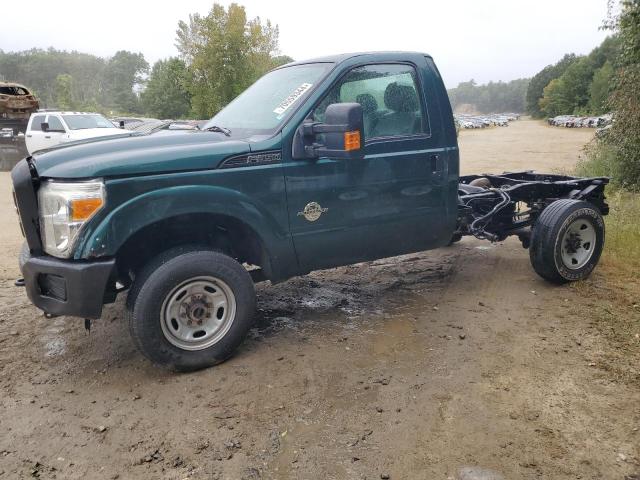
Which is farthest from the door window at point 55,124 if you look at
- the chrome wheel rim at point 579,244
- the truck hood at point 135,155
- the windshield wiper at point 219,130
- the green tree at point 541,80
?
the green tree at point 541,80

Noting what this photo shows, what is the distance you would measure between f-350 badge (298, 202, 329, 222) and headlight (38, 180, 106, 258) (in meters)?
1.34

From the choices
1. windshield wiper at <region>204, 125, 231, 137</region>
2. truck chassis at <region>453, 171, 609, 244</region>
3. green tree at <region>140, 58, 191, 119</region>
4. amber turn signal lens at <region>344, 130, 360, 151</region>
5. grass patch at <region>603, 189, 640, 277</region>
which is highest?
green tree at <region>140, 58, 191, 119</region>

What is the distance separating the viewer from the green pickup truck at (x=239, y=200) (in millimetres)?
3334

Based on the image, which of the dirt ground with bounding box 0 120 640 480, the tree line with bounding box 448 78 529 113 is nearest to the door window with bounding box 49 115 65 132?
the dirt ground with bounding box 0 120 640 480

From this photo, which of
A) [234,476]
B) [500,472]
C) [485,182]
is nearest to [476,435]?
[500,472]

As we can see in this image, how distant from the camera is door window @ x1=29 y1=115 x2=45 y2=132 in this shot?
15.4m

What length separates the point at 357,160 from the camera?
3.99 meters

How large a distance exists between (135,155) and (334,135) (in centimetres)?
127

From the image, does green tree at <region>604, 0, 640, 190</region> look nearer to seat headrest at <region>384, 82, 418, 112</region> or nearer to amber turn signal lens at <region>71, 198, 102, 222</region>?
seat headrest at <region>384, 82, 418, 112</region>

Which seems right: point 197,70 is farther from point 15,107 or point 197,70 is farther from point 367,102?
point 367,102

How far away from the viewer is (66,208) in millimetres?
3266

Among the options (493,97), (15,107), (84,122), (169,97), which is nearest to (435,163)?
(84,122)

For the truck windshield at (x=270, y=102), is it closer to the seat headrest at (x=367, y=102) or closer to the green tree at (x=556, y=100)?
the seat headrest at (x=367, y=102)

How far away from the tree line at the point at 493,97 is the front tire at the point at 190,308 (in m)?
182
